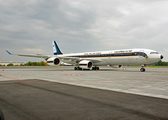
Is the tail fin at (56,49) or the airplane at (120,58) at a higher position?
the tail fin at (56,49)

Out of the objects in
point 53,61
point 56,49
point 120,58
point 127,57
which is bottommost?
point 53,61

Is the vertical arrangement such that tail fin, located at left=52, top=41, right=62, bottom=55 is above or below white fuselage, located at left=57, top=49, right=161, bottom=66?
above

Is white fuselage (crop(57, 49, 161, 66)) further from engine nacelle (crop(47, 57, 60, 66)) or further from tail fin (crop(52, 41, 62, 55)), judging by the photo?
tail fin (crop(52, 41, 62, 55))

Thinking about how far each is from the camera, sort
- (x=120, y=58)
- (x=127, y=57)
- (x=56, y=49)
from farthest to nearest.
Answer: (x=56, y=49), (x=120, y=58), (x=127, y=57)

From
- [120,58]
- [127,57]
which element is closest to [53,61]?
[120,58]

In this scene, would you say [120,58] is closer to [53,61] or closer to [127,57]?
[127,57]

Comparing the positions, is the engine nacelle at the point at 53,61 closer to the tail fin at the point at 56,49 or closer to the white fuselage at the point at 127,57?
the white fuselage at the point at 127,57

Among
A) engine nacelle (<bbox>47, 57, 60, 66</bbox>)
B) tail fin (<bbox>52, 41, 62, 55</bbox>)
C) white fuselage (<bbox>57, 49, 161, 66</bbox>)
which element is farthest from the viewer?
tail fin (<bbox>52, 41, 62, 55</bbox>)

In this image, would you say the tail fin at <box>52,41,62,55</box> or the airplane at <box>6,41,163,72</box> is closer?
the airplane at <box>6,41,163,72</box>

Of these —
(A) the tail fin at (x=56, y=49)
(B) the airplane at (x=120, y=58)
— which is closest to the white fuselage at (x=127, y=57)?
(B) the airplane at (x=120, y=58)

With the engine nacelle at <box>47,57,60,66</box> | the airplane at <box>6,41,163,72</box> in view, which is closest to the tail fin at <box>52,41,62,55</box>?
the airplane at <box>6,41,163,72</box>

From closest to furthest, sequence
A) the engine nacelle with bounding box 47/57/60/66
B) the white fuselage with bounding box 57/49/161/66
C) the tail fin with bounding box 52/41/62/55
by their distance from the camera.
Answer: the white fuselage with bounding box 57/49/161/66
the engine nacelle with bounding box 47/57/60/66
the tail fin with bounding box 52/41/62/55

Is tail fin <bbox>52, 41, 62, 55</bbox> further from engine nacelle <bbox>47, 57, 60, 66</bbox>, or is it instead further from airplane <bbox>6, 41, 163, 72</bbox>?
engine nacelle <bbox>47, 57, 60, 66</bbox>

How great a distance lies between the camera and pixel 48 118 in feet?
12.4
